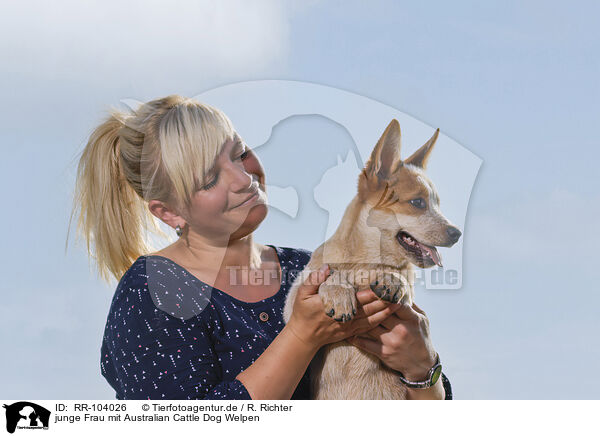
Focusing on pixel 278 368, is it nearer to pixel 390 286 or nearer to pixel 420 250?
pixel 390 286

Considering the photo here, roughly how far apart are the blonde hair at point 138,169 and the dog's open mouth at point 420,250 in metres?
0.93

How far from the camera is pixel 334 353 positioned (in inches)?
113

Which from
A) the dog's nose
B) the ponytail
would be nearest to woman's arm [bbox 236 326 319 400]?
the dog's nose

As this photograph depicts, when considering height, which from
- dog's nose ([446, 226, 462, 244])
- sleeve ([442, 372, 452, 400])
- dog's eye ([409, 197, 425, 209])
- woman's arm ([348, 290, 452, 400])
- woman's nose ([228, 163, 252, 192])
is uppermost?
woman's nose ([228, 163, 252, 192])

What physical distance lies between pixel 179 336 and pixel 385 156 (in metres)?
1.21

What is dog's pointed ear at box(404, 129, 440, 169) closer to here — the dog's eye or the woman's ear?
the dog's eye

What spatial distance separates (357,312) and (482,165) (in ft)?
2.85

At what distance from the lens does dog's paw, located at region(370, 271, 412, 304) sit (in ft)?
8.70

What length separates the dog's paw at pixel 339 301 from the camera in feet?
8.57

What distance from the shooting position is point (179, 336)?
2.78 m

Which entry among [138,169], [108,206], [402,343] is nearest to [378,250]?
[402,343]

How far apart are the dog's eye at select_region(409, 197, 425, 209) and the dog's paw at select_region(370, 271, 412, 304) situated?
12.5 inches

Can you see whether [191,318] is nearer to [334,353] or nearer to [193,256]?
[193,256]
